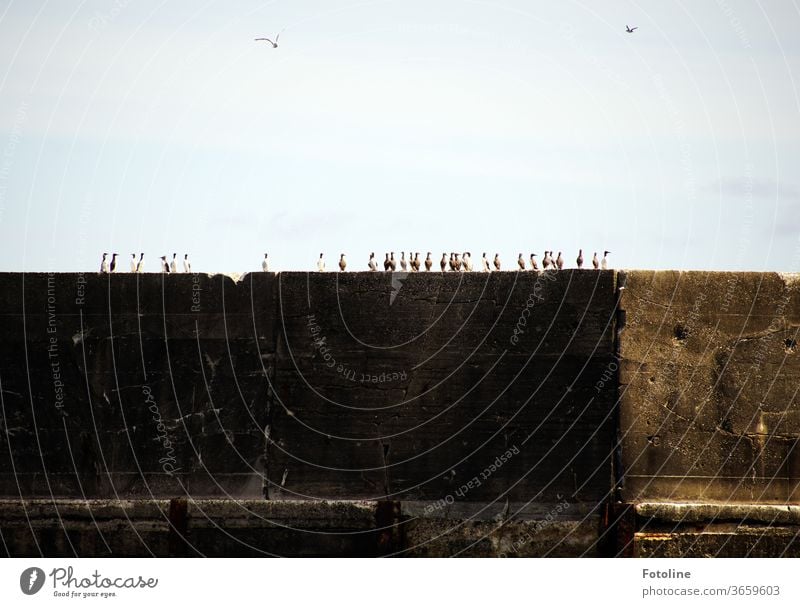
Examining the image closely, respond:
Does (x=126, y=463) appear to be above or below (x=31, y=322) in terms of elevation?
below

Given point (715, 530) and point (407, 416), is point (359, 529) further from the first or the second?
point (715, 530)

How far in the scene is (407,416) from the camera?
1634 cm

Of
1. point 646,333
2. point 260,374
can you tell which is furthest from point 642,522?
point 260,374

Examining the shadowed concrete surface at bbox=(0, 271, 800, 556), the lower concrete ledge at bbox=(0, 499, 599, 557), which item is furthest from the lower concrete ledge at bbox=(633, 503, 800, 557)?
the lower concrete ledge at bbox=(0, 499, 599, 557)

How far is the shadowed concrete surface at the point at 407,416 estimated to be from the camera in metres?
16.1

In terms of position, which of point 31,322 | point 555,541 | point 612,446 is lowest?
point 555,541

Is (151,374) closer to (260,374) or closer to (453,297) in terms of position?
(260,374)

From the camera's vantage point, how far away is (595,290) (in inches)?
643

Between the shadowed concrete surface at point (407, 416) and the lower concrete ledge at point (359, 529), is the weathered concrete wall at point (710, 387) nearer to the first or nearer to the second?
the shadowed concrete surface at point (407, 416)

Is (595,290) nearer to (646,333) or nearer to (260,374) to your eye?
(646,333)

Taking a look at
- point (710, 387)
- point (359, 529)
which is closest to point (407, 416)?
point (359, 529)

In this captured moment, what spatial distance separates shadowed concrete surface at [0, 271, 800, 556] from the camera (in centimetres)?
1612

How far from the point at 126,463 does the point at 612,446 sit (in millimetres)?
5781

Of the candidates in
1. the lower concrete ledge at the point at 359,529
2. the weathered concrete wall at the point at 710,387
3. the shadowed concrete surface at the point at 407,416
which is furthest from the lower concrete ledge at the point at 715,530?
the lower concrete ledge at the point at 359,529
